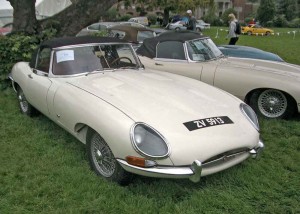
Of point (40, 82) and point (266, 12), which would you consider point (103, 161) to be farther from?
point (266, 12)

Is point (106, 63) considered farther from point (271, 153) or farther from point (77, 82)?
point (271, 153)

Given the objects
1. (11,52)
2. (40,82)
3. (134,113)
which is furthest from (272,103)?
(11,52)

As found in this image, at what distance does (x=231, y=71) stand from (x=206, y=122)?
2.54 meters

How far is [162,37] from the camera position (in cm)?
627

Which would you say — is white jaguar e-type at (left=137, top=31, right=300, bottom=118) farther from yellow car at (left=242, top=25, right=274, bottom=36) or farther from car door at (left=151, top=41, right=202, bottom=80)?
yellow car at (left=242, top=25, right=274, bottom=36)

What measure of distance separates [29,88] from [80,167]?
1679mm

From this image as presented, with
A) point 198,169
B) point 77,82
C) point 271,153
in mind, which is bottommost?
point 271,153

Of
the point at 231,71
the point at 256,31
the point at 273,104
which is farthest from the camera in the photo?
the point at 256,31

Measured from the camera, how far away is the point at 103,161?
3.21 meters

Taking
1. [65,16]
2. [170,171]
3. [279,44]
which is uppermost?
[65,16]

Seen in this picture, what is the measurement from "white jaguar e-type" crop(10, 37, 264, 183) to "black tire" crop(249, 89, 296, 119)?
1.50 m

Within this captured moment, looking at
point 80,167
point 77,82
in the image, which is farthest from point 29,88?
point 80,167

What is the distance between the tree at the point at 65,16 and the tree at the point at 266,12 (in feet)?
154

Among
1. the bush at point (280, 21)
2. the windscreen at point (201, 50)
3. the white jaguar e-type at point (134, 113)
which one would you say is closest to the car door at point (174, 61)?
the windscreen at point (201, 50)
